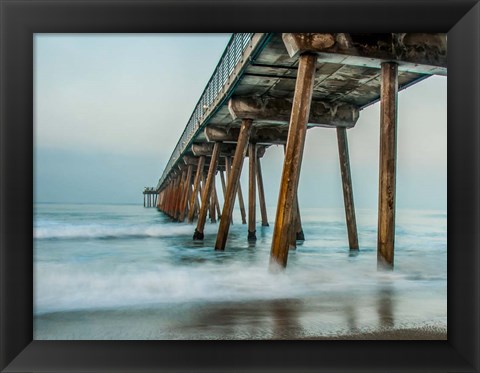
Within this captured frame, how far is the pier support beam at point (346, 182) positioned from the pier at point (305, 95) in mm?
20

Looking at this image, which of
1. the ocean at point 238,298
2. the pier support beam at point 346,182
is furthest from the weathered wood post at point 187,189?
the pier support beam at point 346,182

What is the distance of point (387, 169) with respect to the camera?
19.4ft

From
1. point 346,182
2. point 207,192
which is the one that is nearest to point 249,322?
point 346,182

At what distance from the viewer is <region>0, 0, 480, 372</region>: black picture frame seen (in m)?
3.11

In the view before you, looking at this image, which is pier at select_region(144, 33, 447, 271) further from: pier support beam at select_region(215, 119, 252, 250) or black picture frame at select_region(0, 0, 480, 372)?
black picture frame at select_region(0, 0, 480, 372)

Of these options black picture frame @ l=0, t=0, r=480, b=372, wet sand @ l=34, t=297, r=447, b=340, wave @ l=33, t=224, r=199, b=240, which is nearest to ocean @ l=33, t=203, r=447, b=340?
wet sand @ l=34, t=297, r=447, b=340

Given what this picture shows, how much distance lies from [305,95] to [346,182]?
379 centimetres

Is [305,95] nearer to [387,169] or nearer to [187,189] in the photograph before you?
[387,169]

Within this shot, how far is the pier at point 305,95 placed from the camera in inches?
225

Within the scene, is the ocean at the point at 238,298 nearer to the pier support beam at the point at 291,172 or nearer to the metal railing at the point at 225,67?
the pier support beam at the point at 291,172
